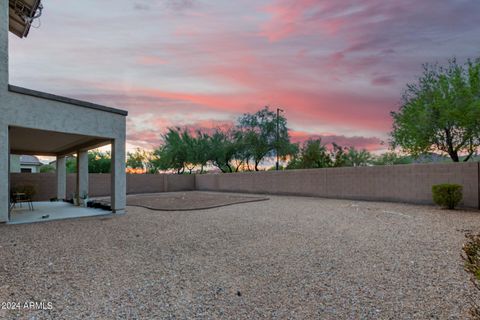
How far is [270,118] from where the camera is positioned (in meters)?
27.0

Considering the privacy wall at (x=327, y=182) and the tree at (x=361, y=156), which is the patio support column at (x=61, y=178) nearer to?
the privacy wall at (x=327, y=182)

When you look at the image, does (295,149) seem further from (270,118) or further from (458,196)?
(458,196)

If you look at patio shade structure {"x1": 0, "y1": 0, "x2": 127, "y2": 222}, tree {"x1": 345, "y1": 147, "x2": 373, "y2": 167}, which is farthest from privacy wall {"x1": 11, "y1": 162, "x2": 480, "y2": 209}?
tree {"x1": 345, "y1": 147, "x2": 373, "y2": 167}

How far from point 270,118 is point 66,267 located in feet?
79.4

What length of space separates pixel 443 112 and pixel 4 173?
18.1 metres

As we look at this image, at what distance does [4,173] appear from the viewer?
7.38 m

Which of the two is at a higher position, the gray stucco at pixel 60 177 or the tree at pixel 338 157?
the tree at pixel 338 157

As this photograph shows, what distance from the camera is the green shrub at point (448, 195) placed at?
393 inches

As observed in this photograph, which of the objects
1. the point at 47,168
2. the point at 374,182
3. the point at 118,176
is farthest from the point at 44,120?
the point at 47,168

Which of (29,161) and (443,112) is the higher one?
(443,112)

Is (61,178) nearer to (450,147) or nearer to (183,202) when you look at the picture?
(183,202)

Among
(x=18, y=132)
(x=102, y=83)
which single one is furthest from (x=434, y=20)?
(x=18, y=132)

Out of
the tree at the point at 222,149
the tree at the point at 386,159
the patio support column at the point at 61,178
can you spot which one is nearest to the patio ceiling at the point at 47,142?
the patio support column at the point at 61,178

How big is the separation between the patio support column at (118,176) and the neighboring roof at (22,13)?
6.49 metres
